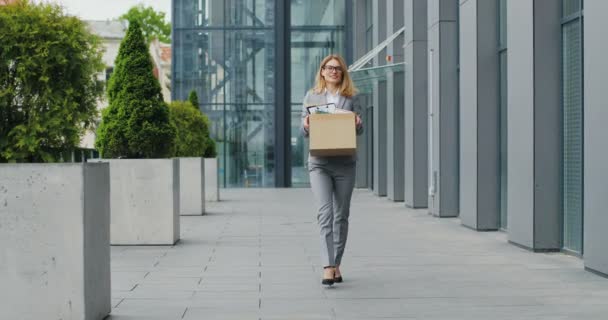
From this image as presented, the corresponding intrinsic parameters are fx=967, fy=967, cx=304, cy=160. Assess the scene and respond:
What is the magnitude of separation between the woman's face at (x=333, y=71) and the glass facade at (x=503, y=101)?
6.01 metres

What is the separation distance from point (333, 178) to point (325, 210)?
12.8 inches

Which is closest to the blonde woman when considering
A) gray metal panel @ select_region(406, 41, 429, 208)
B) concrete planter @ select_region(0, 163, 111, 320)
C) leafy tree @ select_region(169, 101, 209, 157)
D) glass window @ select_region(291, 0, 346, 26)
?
concrete planter @ select_region(0, 163, 111, 320)

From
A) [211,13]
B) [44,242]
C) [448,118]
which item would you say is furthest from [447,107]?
[211,13]

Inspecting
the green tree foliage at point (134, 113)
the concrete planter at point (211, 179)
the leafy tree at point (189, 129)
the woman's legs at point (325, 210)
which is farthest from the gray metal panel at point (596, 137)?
the concrete planter at point (211, 179)

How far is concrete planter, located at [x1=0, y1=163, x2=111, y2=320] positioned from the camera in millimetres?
6234

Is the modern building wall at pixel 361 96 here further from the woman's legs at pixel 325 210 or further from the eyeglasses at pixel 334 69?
the woman's legs at pixel 325 210

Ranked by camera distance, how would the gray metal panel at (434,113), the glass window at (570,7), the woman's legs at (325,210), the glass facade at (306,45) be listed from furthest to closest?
1. the glass facade at (306,45)
2. the gray metal panel at (434,113)
3. the glass window at (570,7)
4. the woman's legs at (325,210)

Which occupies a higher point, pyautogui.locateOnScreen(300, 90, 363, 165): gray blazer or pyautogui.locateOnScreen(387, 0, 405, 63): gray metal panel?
pyautogui.locateOnScreen(387, 0, 405, 63): gray metal panel

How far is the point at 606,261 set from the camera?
8766mm

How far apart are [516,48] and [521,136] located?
1.11 m

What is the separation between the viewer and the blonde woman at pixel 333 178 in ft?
27.9

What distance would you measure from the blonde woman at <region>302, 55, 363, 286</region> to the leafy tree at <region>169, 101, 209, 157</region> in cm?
1322

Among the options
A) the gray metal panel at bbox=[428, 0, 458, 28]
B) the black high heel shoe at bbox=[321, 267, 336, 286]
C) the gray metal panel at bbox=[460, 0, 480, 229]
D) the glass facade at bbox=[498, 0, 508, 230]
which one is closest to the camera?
the black high heel shoe at bbox=[321, 267, 336, 286]

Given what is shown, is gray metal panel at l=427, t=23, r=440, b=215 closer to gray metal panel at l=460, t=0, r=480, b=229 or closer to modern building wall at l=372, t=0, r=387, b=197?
gray metal panel at l=460, t=0, r=480, b=229
